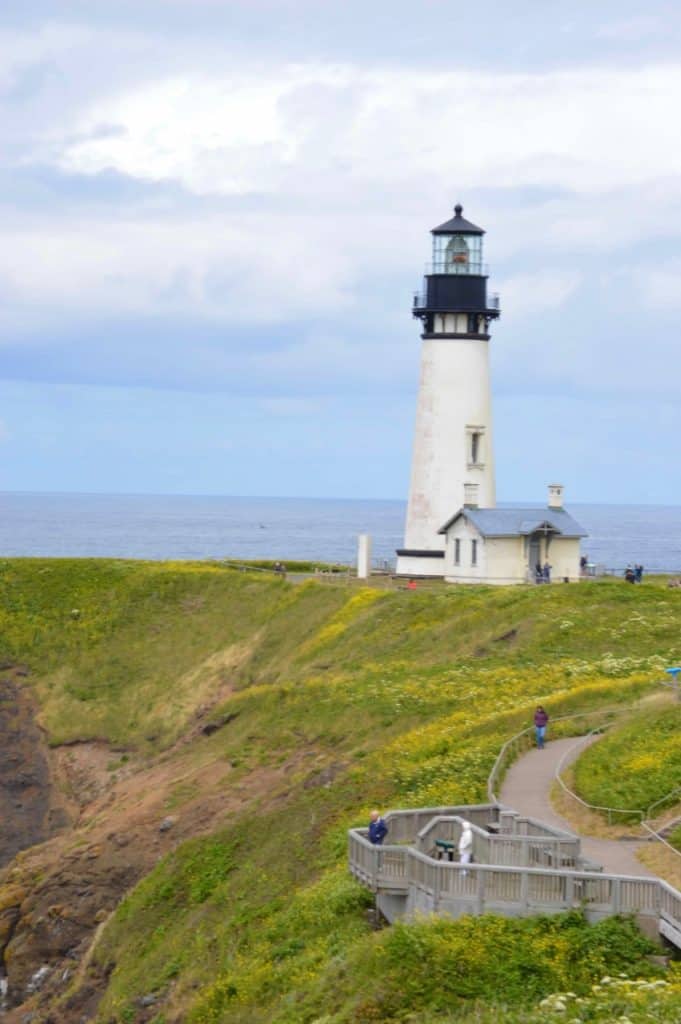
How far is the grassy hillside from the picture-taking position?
2717cm

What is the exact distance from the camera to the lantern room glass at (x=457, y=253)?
71.0 meters

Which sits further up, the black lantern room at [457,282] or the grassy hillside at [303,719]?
the black lantern room at [457,282]

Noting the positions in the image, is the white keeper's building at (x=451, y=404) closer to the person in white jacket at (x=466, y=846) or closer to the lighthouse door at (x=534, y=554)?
the lighthouse door at (x=534, y=554)

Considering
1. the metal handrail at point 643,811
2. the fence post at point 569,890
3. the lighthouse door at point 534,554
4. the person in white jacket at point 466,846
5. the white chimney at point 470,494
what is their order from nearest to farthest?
1. the fence post at point 569,890
2. the person in white jacket at point 466,846
3. the metal handrail at point 643,811
4. the lighthouse door at point 534,554
5. the white chimney at point 470,494

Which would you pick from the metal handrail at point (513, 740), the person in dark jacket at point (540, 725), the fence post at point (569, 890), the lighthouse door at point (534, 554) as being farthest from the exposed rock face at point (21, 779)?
the fence post at point (569, 890)

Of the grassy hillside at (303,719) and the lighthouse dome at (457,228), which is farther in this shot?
the lighthouse dome at (457,228)

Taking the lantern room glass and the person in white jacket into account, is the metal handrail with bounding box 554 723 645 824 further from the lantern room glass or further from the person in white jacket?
the lantern room glass

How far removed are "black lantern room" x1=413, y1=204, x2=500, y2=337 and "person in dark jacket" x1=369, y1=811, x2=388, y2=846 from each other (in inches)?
1698

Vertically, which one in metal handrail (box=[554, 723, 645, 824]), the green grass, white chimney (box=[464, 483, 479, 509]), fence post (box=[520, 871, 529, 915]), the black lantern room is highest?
the black lantern room

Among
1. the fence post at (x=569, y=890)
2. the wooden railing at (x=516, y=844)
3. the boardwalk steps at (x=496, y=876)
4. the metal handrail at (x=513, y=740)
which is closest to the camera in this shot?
the boardwalk steps at (x=496, y=876)

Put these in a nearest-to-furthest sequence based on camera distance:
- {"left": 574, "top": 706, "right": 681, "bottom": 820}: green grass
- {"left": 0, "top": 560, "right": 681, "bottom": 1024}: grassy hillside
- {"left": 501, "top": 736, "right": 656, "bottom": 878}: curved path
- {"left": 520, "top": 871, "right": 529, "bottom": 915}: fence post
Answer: {"left": 520, "top": 871, "right": 529, "bottom": 915}: fence post < {"left": 0, "top": 560, "right": 681, "bottom": 1024}: grassy hillside < {"left": 501, "top": 736, "right": 656, "bottom": 878}: curved path < {"left": 574, "top": 706, "right": 681, "bottom": 820}: green grass

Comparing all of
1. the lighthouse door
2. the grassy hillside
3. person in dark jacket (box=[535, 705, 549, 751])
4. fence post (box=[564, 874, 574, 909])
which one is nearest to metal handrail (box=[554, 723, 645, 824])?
person in dark jacket (box=[535, 705, 549, 751])

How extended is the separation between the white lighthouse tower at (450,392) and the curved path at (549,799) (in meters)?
31.8

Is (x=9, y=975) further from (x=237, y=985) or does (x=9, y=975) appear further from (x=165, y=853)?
(x=237, y=985)
